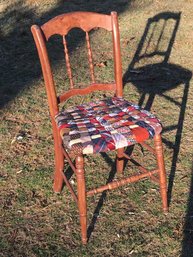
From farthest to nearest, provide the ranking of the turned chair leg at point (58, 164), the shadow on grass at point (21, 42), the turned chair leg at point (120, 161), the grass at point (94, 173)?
the shadow on grass at point (21, 42) < the turned chair leg at point (120, 161) < the turned chair leg at point (58, 164) < the grass at point (94, 173)

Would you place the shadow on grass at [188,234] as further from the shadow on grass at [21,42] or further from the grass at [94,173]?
the shadow on grass at [21,42]

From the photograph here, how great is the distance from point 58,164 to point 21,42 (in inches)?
155

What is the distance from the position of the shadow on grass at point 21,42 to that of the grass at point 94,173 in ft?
0.07

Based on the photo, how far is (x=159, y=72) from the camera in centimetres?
519

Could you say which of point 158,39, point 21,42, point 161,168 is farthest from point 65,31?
point 21,42

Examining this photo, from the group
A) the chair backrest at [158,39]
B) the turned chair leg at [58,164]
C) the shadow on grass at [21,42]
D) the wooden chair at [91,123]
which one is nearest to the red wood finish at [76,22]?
the wooden chair at [91,123]

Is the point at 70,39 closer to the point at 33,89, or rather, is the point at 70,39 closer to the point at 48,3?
the point at 33,89

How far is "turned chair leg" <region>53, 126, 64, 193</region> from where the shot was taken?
113 inches

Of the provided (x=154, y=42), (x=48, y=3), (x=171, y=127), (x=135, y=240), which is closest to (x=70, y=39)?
(x=154, y=42)

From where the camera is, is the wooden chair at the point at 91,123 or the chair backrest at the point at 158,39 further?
the chair backrest at the point at 158,39

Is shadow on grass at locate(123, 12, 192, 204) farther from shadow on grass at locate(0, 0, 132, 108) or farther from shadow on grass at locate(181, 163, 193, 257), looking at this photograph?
shadow on grass at locate(0, 0, 132, 108)

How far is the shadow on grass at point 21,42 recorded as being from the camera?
5145mm

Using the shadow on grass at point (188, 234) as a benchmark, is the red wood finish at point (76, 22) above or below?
above

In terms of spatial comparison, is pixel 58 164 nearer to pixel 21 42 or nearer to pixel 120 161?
pixel 120 161
